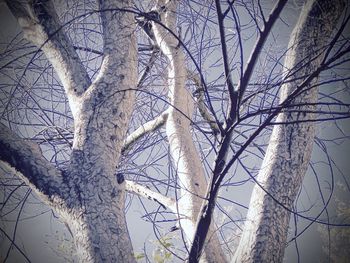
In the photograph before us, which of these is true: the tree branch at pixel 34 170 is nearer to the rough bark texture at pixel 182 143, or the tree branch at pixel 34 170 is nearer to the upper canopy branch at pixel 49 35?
the upper canopy branch at pixel 49 35

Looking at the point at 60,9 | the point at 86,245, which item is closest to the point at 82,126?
the point at 86,245

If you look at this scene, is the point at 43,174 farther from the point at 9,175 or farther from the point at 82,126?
the point at 9,175

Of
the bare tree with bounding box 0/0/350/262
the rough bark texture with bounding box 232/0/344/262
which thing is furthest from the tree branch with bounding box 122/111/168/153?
the rough bark texture with bounding box 232/0/344/262

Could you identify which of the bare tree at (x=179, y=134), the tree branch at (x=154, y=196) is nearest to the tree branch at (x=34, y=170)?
the bare tree at (x=179, y=134)

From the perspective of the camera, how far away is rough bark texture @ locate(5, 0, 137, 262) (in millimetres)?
1223

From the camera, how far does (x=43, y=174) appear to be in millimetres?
1308

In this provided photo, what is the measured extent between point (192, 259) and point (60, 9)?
2.16 m

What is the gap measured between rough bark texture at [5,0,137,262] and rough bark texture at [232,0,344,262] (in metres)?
0.56

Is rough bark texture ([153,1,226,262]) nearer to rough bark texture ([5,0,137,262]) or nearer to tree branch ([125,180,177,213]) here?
tree branch ([125,180,177,213])

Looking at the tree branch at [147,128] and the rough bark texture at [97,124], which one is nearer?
the rough bark texture at [97,124]

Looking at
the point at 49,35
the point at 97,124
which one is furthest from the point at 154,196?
the point at 49,35

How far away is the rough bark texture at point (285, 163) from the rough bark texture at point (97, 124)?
56cm

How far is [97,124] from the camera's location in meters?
1.47

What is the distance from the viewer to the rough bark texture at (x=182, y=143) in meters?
1.59
